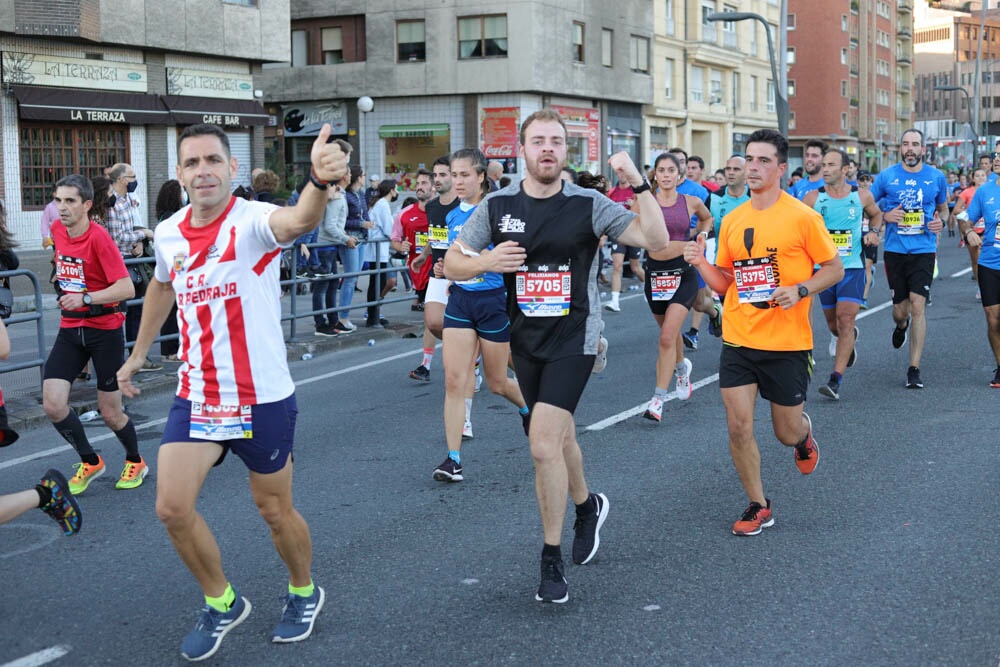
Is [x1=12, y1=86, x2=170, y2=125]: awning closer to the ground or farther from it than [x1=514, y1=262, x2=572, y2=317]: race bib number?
farther from it

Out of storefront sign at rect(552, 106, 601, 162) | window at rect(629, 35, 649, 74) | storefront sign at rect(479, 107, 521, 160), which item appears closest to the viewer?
storefront sign at rect(479, 107, 521, 160)

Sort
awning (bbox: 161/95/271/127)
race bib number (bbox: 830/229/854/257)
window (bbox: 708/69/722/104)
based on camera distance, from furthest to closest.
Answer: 1. window (bbox: 708/69/722/104)
2. awning (bbox: 161/95/271/127)
3. race bib number (bbox: 830/229/854/257)

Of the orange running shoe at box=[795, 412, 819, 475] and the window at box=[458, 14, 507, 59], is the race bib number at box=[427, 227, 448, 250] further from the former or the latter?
the window at box=[458, 14, 507, 59]

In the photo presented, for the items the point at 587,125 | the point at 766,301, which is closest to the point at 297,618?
the point at 766,301

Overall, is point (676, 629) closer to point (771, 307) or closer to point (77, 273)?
point (771, 307)

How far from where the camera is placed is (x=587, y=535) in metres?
5.43

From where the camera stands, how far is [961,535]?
227 inches

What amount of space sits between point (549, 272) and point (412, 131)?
118 ft

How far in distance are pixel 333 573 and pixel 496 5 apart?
35126mm

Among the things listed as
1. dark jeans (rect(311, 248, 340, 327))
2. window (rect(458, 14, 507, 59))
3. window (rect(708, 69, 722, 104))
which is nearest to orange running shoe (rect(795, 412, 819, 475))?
dark jeans (rect(311, 248, 340, 327))

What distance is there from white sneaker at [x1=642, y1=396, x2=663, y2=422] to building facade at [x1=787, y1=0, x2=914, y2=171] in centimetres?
6571

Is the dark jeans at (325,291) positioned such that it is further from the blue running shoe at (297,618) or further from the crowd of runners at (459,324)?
the blue running shoe at (297,618)

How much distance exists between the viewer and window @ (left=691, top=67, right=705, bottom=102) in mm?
51000

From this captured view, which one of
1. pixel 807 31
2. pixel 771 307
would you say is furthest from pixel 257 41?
pixel 807 31
